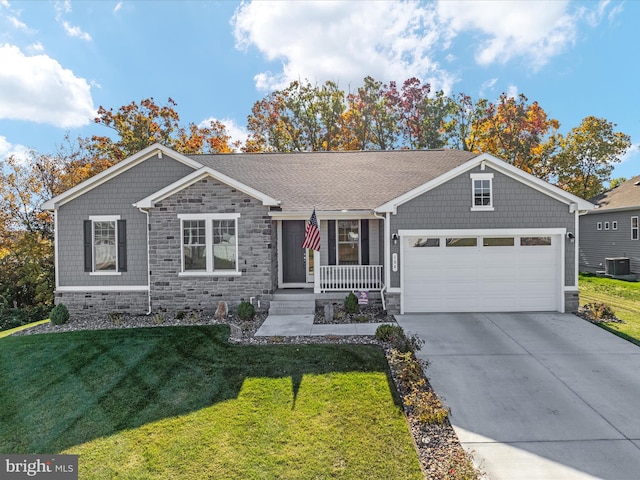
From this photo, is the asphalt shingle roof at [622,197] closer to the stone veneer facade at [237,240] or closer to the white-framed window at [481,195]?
the white-framed window at [481,195]

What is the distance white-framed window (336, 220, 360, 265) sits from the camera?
12.6 meters

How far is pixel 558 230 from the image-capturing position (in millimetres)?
10531

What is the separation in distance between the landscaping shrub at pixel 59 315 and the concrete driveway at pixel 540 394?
10.3m

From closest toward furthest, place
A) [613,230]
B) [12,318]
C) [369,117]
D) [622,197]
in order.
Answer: [12,318] → [613,230] → [622,197] → [369,117]

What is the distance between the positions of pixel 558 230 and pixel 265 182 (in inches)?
388

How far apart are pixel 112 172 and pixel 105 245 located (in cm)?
242

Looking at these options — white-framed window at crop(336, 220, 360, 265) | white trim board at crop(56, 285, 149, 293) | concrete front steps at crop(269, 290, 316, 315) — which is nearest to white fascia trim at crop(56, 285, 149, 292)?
white trim board at crop(56, 285, 149, 293)

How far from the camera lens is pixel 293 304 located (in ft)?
37.0

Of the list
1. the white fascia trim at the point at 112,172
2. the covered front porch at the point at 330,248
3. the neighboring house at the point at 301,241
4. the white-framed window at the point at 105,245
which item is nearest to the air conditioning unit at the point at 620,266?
the neighboring house at the point at 301,241

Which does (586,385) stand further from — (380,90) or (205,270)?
(380,90)

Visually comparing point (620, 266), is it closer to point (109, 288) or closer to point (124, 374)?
point (124, 374)

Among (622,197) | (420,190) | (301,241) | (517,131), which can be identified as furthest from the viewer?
(517,131)

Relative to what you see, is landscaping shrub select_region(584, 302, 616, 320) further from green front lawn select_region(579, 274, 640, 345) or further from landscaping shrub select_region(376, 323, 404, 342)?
landscaping shrub select_region(376, 323, 404, 342)

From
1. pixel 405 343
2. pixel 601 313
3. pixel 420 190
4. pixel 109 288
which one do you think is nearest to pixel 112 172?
pixel 109 288
